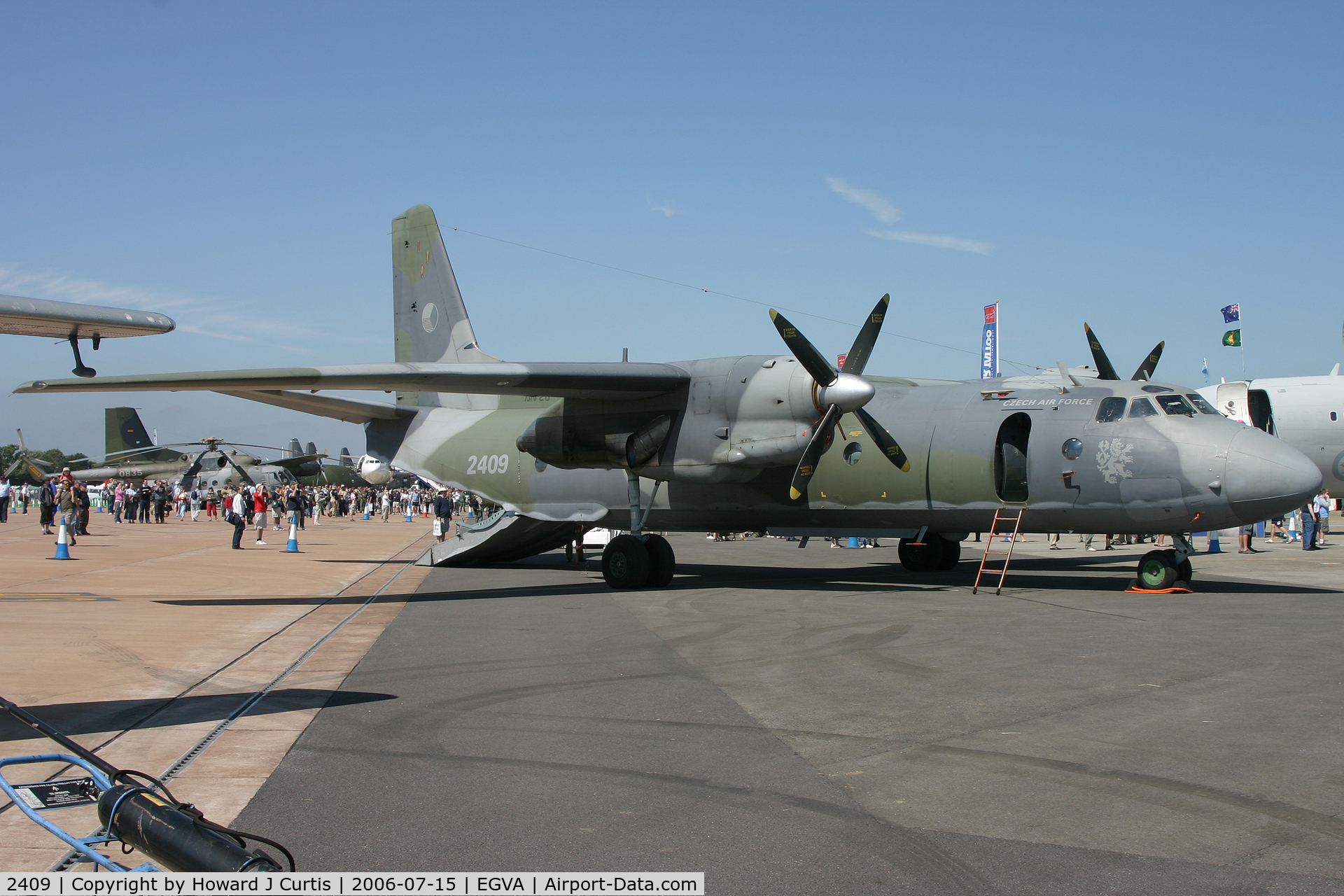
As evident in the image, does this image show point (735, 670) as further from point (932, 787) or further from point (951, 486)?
point (951, 486)

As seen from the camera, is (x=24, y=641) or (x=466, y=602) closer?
(x=24, y=641)

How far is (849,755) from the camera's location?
6.12 m

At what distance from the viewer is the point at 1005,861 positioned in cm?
436

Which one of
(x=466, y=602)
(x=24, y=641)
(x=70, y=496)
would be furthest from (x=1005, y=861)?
(x=70, y=496)

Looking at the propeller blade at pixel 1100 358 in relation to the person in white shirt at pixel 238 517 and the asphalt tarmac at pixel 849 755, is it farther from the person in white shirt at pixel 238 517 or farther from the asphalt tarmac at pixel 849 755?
the person in white shirt at pixel 238 517

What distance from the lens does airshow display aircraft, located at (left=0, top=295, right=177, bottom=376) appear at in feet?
18.4

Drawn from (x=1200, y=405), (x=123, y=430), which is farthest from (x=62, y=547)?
(x=123, y=430)

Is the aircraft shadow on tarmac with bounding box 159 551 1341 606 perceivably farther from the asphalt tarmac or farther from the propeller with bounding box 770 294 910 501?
the asphalt tarmac

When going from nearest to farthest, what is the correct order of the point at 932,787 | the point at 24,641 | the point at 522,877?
the point at 522,877
the point at 932,787
the point at 24,641

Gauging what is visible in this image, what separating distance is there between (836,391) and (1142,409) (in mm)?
4407

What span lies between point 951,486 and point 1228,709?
838 centimetres

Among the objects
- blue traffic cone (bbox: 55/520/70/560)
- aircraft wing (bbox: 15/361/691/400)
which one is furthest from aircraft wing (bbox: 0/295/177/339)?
blue traffic cone (bbox: 55/520/70/560)

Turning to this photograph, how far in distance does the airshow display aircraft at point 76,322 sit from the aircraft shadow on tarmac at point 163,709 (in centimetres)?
236

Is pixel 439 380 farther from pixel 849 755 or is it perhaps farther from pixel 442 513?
pixel 442 513
